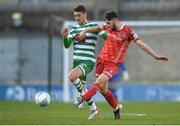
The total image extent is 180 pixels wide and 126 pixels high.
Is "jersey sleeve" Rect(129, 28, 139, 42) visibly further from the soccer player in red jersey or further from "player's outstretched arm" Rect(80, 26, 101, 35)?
"player's outstretched arm" Rect(80, 26, 101, 35)

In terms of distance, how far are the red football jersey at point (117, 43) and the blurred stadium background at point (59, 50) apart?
36.1 ft

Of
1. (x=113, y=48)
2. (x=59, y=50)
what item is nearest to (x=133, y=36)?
(x=113, y=48)

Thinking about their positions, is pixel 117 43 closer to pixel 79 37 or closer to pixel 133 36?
pixel 133 36

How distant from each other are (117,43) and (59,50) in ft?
67.7

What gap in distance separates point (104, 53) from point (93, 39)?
86 centimetres

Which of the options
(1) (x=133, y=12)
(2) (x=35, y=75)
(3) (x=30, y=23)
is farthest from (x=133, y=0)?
(2) (x=35, y=75)

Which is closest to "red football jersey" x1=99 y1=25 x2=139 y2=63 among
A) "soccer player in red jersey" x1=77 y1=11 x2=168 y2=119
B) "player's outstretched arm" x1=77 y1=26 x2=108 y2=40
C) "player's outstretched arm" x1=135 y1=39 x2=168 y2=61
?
"soccer player in red jersey" x1=77 y1=11 x2=168 y2=119

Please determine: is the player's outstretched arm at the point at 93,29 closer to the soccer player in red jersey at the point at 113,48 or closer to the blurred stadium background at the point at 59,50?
the soccer player in red jersey at the point at 113,48

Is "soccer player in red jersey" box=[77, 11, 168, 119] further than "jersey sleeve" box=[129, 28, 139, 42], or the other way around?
"jersey sleeve" box=[129, 28, 139, 42]

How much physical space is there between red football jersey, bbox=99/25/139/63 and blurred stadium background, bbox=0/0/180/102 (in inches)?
433

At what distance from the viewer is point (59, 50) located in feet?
121

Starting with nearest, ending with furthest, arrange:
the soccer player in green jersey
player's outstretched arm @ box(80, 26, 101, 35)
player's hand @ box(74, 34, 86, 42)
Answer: player's hand @ box(74, 34, 86, 42), player's outstretched arm @ box(80, 26, 101, 35), the soccer player in green jersey

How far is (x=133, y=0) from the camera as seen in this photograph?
45.4 metres

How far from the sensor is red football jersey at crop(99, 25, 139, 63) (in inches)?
640
